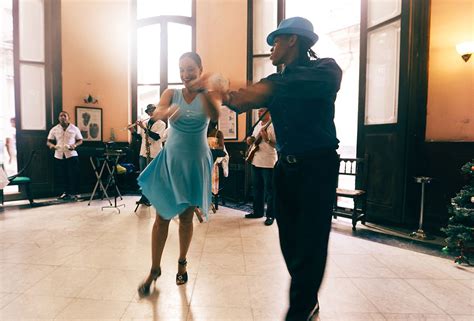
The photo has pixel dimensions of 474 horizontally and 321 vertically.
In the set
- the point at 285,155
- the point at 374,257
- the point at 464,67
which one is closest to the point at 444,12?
the point at 464,67

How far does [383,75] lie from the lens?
4719 mm

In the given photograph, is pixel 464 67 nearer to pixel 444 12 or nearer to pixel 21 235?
pixel 444 12

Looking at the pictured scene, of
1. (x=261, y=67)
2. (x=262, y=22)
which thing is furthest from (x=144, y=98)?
(x=262, y=22)

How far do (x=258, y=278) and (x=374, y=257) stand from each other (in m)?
1.37

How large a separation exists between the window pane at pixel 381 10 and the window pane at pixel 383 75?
0.45 feet

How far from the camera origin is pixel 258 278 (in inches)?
104

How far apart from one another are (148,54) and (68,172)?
3.34 m

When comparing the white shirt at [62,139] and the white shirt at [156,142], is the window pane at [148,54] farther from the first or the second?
the white shirt at [156,142]

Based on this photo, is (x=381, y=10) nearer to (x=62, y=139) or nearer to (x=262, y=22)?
(x=262, y=22)

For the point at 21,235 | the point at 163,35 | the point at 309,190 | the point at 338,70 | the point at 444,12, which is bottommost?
the point at 21,235

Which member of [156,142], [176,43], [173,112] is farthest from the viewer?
[176,43]

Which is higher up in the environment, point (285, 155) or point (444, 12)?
point (444, 12)

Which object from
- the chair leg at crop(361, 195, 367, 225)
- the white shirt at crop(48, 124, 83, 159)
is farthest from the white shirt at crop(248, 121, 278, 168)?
the white shirt at crop(48, 124, 83, 159)

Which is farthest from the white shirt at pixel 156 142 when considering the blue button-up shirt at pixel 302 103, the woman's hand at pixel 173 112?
the blue button-up shirt at pixel 302 103
